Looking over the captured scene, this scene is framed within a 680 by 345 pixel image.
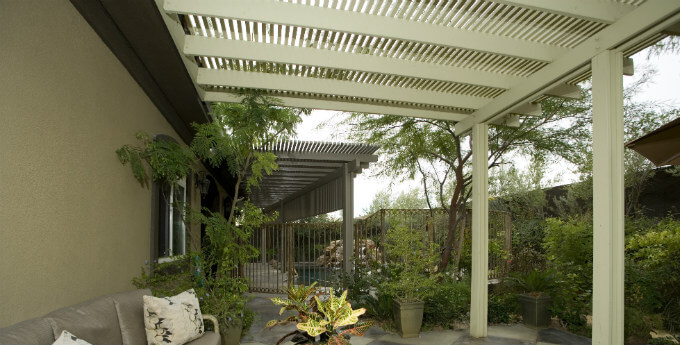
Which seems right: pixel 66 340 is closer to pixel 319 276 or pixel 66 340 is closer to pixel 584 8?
pixel 584 8

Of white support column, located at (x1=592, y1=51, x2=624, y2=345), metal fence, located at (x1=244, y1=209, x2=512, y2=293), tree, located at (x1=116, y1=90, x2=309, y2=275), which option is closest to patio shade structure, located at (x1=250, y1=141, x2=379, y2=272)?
metal fence, located at (x1=244, y1=209, x2=512, y2=293)

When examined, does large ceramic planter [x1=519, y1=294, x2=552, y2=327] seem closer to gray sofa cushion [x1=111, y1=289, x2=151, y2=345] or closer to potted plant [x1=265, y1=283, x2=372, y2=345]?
potted plant [x1=265, y1=283, x2=372, y2=345]

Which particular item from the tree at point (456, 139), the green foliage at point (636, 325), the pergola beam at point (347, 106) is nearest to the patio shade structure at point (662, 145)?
the green foliage at point (636, 325)

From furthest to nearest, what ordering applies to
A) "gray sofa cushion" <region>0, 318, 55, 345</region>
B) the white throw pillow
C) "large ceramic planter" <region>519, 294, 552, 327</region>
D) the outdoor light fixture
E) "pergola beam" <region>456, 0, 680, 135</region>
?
the outdoor light fixture
"large ceramic planter" <region>519, 294, 552, 327</region>
"pergola beam" <region>456, 0, 680, 135</region>
the white throw pillow
"gray sofa cushion" <region>0, 318, 55, 345</region>

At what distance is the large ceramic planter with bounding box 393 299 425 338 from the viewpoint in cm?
501

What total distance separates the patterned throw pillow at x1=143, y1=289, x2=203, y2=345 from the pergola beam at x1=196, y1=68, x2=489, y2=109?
2.14 meters

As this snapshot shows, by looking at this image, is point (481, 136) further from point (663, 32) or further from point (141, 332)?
point (141, 332)

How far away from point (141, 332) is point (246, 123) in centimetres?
249

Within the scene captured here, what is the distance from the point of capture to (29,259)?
6.32ft

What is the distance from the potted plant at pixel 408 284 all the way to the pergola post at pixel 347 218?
160 centimetres

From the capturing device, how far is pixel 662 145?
3.43 metres

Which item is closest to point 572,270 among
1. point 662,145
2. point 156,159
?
point 662,145

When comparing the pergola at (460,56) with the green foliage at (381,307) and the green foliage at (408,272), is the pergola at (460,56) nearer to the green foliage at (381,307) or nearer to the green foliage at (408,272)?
the green foliage at (408,272)

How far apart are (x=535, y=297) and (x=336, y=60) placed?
3.98 meters
